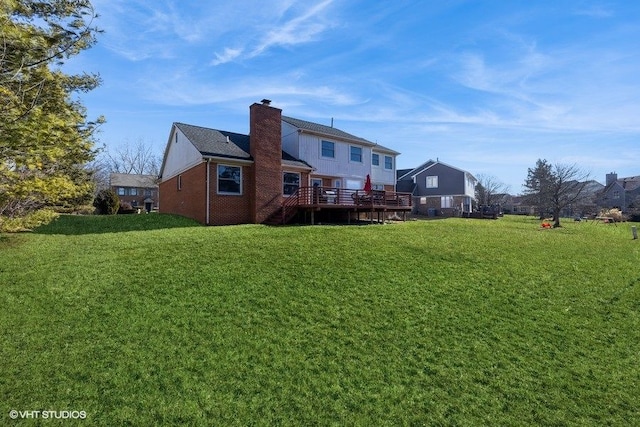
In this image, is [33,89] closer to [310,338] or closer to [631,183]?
[310,338]

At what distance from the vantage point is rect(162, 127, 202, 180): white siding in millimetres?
18328

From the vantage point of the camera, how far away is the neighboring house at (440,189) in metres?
39.4

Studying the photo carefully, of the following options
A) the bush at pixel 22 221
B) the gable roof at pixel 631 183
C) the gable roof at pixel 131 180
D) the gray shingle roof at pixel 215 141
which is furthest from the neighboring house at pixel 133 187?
the gable roof at pixel 631 183

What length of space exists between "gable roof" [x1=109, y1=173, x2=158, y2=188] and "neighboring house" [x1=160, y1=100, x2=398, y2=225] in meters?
44.7

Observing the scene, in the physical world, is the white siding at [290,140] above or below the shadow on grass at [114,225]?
above

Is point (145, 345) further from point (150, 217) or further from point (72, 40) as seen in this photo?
point (150, 217)

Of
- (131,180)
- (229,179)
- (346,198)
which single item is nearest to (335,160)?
(346,198)

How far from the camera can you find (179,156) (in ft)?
68.2

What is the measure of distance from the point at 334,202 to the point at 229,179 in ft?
19.0

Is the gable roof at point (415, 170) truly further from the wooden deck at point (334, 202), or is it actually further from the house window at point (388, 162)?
the wooden deck at point (334, 202)

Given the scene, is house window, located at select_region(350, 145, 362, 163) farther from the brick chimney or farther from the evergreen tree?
the evergreen tree

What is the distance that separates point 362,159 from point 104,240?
1708 centimetres

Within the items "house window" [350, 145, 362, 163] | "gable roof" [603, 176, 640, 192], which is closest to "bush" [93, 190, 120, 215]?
"house window" [350, 145, 362, 163]

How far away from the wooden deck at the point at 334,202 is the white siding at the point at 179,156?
519cm
